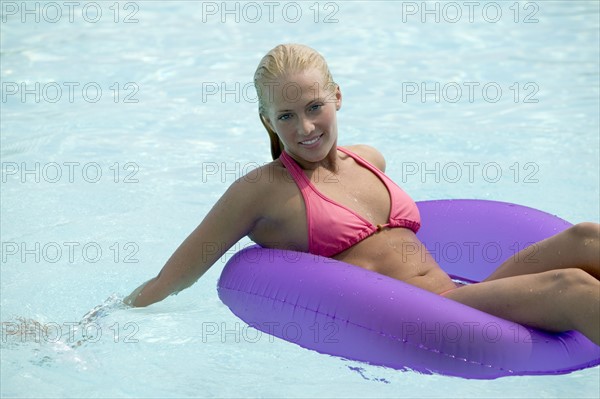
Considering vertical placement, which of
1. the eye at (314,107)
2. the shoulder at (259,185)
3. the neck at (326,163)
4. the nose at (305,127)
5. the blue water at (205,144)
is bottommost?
the blue water at (205,144)

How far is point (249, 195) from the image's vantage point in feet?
12.2

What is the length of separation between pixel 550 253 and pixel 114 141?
12.9ft

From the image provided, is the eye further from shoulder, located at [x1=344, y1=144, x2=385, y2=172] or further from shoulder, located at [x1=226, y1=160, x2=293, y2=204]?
shoulder, located at [x1=344, y1=144, x2=385, y2=172]

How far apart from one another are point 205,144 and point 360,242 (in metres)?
3.10

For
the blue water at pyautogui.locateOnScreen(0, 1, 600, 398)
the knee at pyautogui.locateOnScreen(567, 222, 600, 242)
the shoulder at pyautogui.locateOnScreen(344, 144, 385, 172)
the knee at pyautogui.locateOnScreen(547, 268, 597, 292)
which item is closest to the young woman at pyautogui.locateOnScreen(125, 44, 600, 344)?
the knee at pyautogui.locateOnScreen(567, 222, 600, 242)

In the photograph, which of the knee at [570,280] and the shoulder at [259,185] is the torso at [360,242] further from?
the knee at [570,280]

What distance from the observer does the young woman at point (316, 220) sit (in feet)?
11.9

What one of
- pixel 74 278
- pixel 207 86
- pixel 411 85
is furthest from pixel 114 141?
pixel 411 85

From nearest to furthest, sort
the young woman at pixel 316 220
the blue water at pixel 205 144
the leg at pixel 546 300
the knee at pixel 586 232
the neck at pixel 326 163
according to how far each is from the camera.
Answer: the leg at pixel 546 300 < the knee at pixel 586 232 < the young woman at pixel 316 220 < the neck at pixel 326 163 < the blue water at pixel 205 144

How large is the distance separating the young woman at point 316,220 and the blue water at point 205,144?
400mm

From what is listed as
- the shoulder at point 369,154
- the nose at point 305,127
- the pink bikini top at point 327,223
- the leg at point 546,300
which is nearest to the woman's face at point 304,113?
the nose at point 305,127

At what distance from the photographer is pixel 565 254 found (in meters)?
3.62

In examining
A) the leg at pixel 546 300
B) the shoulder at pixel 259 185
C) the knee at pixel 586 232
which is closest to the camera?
the leg at pixel 546 300

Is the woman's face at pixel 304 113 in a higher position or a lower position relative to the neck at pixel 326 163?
higher
